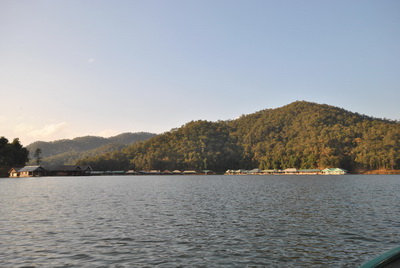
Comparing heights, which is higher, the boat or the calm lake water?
the boat

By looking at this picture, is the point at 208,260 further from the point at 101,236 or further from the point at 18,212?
the point at 18,212

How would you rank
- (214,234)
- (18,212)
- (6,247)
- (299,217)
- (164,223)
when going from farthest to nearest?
(18,212) < (299,217) < (164,223) < (214,234) < (6,247)

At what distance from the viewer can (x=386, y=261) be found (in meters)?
10.6

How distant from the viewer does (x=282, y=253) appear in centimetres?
2128

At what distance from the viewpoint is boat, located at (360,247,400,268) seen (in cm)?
1029

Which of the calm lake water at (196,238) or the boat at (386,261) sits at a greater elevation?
the boat at (386,261)

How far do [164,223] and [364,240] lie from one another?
17.3 metres

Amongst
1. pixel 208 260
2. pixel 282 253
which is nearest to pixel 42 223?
pixel 208 260

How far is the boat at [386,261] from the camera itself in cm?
1029

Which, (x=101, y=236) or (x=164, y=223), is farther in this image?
(x=164, y=223)

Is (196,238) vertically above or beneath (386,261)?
beneath

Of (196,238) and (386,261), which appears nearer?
(386,261)

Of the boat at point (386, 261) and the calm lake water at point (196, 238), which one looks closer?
the boat at point (386, 261)

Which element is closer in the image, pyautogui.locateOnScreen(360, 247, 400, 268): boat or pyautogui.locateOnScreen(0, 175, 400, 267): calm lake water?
pyautogui.locateOnScreen(360, 247, 400, 268): boat
